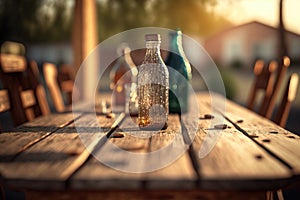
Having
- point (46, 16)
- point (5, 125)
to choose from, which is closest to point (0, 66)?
point (5, 125)

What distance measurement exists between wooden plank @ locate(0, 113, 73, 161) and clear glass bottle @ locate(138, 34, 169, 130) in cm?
33

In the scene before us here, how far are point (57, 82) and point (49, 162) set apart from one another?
1.77 meters

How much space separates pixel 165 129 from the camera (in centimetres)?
132

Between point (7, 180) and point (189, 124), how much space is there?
791 millimetres

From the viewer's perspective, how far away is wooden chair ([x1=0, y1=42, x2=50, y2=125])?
5.74ft

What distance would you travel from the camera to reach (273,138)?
3.93 feet

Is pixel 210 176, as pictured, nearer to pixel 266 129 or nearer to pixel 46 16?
pixel 266 129

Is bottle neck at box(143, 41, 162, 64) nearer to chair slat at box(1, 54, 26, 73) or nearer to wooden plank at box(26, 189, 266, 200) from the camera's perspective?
wooden plank at box(26, 189, 266, 200)

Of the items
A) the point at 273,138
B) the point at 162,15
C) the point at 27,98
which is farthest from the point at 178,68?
the point at 162,15

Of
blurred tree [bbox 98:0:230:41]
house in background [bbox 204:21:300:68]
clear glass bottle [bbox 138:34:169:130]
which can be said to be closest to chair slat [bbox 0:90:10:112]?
clear glass bottle [bbox 138:34:169:130]

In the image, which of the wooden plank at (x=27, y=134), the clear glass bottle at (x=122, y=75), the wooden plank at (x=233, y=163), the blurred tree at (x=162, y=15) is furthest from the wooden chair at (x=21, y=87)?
the blurred tree at (x=162, y=15)

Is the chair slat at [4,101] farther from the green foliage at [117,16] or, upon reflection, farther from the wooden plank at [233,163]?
the green foliage at [117,16]

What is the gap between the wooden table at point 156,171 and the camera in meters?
0.78

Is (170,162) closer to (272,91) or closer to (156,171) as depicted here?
(156,171)
